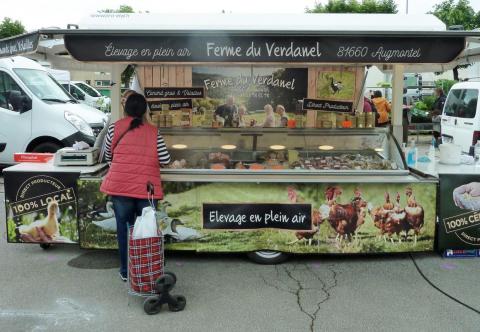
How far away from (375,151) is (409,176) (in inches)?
31.6

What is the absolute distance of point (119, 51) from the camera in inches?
204

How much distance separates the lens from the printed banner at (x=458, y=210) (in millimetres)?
5629

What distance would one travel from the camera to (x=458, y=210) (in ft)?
18.6

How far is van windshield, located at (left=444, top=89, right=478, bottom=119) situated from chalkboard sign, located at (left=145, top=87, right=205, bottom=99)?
692cm

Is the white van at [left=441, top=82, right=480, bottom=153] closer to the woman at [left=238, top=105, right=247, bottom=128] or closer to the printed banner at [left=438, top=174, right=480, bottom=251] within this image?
the printed banner at [left=438, top=174, right=480, bottom=251]

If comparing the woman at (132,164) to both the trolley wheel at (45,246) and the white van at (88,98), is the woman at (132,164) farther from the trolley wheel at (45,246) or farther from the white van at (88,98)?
the white van at (88,98)

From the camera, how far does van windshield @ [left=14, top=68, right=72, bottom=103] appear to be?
10.7m

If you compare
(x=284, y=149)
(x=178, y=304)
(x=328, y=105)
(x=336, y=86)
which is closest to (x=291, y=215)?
(x=284, y=149)

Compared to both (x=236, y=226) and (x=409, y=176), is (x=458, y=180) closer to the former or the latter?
(x=409, y=176)

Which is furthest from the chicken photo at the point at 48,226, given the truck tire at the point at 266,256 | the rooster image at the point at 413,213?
the rooster image at the point at 413,213

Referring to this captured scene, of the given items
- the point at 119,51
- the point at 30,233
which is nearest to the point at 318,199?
the point at 119,51

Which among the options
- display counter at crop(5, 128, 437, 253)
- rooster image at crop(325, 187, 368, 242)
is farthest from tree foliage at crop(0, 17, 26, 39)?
rooster image at crop(325, 187, 368, 242)

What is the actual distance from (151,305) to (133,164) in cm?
125

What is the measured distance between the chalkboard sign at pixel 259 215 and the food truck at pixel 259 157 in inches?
0.4
